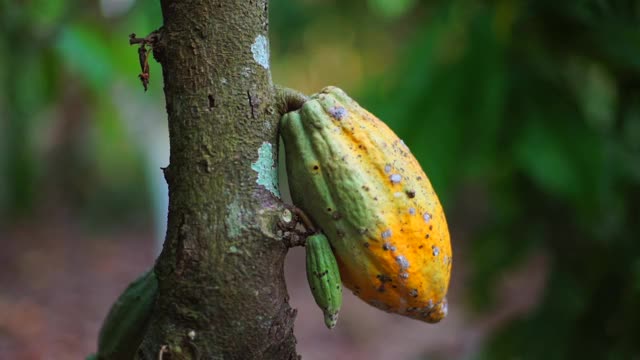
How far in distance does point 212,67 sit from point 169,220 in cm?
20

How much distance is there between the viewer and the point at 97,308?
473cm

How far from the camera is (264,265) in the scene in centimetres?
99

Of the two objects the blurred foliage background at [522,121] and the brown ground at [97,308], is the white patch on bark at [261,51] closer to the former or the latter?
the blurred foliage background at [522,121]

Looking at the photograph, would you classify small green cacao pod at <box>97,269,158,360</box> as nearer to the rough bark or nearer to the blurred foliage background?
the rough bark

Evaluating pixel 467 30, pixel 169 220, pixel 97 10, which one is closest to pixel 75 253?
pixel 97 10

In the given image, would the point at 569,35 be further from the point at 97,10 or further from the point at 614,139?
the point at 97,10

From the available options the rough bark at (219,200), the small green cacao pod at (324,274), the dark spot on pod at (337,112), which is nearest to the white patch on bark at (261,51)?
the rough bark at (219,200)

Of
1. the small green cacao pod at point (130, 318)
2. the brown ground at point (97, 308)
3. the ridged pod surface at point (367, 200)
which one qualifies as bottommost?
the small green cacao pod at point (130, 318)

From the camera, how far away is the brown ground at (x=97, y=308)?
392 centimetres

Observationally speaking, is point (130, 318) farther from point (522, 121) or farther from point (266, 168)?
point (522, 121)

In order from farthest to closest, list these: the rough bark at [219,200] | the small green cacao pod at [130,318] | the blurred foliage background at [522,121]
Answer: the blurred foliage background at [522,121], the small green cacao pod at [130,318], the rough bark at [219,200]

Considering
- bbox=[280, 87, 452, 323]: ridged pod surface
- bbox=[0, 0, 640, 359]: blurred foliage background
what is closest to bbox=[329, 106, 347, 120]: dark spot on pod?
bbox=[280, 87, 452, 323]: ridged pod surface

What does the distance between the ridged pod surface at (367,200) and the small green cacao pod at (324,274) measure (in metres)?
0.02

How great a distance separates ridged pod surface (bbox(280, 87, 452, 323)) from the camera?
3.25 feet
